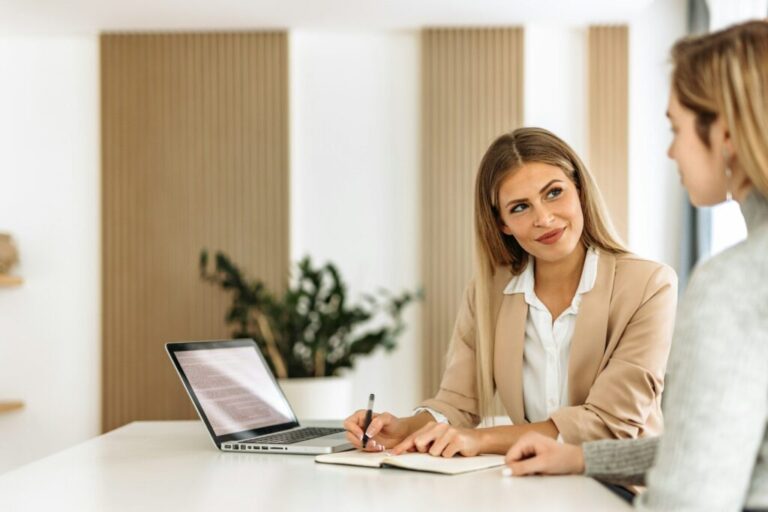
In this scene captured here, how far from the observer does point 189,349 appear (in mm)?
2092

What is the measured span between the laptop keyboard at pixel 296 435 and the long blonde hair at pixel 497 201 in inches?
14.8

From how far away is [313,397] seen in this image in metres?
4.92

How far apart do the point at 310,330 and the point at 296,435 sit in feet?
10.2

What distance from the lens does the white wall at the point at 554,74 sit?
5.63m

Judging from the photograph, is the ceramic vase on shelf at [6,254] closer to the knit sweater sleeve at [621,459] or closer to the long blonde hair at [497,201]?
the long blonde hair at [497,201]

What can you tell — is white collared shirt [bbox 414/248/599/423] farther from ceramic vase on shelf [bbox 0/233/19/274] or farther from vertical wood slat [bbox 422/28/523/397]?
ceramic vase on shelf [bbox 0/233/19/274]

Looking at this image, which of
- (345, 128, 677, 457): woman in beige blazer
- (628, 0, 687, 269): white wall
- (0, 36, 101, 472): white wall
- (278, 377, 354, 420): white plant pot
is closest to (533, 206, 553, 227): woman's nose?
(345, 128, 677, 457): woman in beige blazer

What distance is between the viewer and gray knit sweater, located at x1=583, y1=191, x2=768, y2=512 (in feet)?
3.49

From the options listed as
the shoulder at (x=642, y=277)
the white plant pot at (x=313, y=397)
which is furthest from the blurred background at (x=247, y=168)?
the shoulder at (x=642, y=277)

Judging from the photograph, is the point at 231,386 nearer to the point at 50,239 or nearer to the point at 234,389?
the point at 234,389

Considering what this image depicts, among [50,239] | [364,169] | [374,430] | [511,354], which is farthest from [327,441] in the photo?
[50,239]

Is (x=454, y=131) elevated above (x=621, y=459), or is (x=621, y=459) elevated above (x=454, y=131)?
(x=454, y=131)

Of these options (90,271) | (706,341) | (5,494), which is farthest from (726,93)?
(90,271)

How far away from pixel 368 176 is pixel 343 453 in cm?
391
